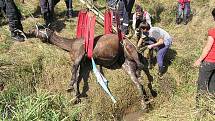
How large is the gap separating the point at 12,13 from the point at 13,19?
152 mm

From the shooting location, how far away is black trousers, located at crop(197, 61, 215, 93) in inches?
373

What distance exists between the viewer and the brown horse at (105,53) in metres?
10.6

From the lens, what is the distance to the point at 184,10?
526 inches

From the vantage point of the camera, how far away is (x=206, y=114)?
9430 mm

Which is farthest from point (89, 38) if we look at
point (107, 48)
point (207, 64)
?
point (207, 64)

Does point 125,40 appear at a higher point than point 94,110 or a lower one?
higher

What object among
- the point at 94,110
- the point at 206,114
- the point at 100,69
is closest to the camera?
the point at 206,114

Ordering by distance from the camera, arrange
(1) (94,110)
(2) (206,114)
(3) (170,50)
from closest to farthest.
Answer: (2) (206,114) < (1) (94,110) < (3) (170,50)

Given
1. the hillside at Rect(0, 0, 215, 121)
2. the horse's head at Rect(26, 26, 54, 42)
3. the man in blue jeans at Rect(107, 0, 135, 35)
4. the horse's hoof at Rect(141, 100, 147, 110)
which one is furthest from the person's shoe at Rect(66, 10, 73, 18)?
the horse's hoof at Rect(141, 100, 147, 110)

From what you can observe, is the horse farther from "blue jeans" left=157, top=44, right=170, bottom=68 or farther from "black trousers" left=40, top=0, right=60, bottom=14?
"black trousers" left=40, top=0, right=60, bottom=14

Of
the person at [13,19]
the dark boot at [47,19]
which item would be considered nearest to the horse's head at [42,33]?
the person at [13,19]

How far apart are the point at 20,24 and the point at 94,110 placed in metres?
2.58

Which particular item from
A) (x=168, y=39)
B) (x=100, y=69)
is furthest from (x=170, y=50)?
(x=100, y=69)

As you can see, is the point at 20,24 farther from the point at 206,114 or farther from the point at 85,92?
the point at 206,114
